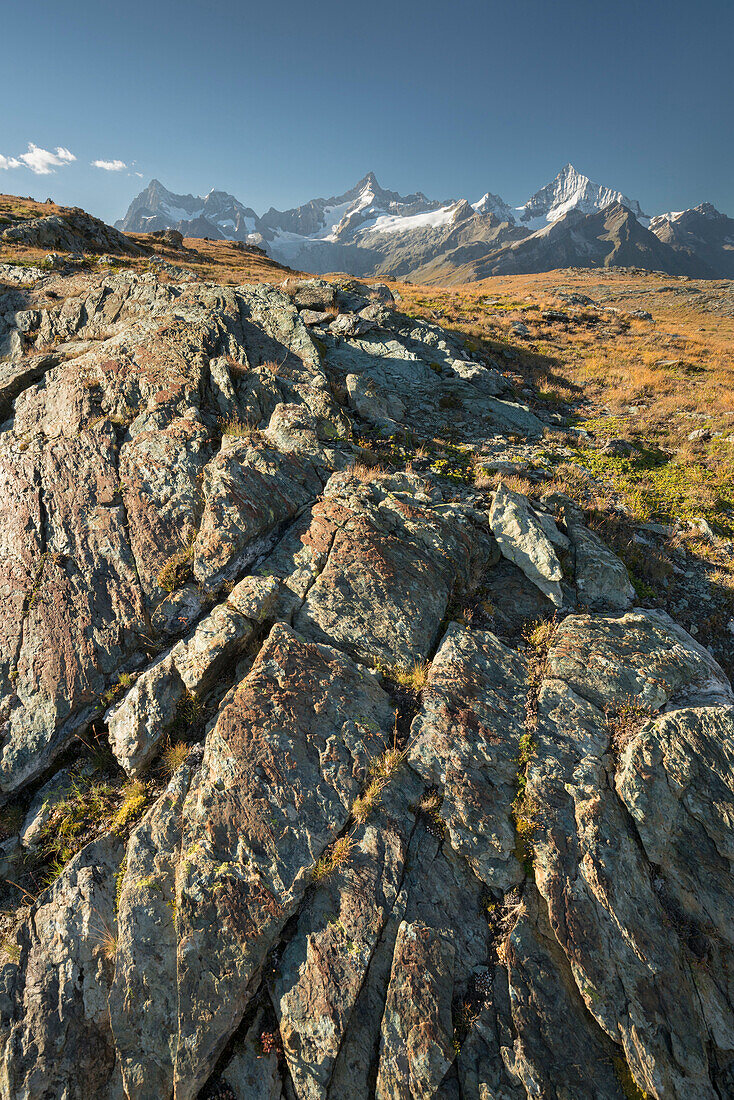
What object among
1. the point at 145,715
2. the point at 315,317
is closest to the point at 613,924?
the point at 145,715

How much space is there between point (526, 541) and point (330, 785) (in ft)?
22.6

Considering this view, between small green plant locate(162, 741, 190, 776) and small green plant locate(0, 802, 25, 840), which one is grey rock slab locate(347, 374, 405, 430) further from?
small green plant locate(0, 802, 25, 840)

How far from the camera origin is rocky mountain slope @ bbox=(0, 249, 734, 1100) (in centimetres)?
503

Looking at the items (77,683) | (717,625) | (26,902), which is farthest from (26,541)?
(717,625)

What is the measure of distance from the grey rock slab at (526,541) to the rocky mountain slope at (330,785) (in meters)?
0.07

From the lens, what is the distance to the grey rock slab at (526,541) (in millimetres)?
9477

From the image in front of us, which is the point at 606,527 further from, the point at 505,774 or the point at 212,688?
the point at 212,688

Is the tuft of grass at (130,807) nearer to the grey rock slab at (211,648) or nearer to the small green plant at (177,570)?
the grey rock slab at (211,648)

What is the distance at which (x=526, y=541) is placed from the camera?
10.1 m

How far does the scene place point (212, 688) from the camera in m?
7.45

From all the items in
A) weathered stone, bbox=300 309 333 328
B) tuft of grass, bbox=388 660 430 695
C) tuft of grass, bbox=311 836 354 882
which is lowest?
tuft of grass, bbox=311 836 354 882

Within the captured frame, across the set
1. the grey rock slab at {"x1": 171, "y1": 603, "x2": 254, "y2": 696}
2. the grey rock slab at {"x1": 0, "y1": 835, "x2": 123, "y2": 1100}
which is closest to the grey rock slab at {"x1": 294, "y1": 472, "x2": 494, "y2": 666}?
the grey rock slab at {"x1": 171, "y1": 603, "x2": 254, "y2": 696}

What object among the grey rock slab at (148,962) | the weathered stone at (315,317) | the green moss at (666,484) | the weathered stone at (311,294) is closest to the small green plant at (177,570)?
the grey rock slab at (148,962)

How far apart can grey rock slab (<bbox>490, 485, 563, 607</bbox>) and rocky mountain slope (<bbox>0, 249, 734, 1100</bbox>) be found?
73 mm
